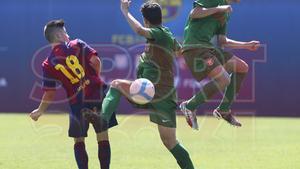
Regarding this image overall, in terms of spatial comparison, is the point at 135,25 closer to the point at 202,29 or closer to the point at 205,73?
the point at 202,29

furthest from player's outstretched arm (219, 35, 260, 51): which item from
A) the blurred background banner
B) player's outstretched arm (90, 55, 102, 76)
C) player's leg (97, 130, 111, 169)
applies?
the blurred background banner

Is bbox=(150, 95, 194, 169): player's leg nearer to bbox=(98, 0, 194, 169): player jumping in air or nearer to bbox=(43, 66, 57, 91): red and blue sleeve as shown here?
bbox=(98, 0, 194, 169): player jumping in air

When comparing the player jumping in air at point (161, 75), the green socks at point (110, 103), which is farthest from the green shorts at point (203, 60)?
the green socks at point (110, 103)

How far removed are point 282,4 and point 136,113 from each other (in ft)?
17.3

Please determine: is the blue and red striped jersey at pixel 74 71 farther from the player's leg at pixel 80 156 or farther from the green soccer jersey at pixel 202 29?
the green soccer jersey at pixel 202 29

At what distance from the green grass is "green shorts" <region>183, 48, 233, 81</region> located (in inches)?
66.6

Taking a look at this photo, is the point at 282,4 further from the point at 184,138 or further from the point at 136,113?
the point at 184,138

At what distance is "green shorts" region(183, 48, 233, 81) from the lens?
27.4ft

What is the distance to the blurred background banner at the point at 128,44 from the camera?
1966 cm

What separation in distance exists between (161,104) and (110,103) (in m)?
0.63

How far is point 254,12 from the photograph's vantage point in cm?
1970

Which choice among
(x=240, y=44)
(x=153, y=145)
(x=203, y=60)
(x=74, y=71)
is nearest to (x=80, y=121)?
(x=74, y=71)

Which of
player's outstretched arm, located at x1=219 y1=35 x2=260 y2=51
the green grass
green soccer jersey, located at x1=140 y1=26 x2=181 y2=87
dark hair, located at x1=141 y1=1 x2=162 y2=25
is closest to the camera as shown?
dark hair, located at x1=141 y1=1 x2=162 y2=25

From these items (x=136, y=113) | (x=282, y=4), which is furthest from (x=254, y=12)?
(x=136, y=113)
